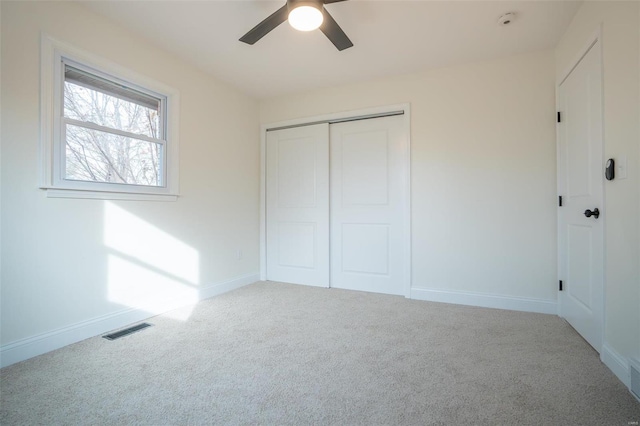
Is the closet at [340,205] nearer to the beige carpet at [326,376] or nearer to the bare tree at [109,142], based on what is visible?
the beige carpet at [326,376]

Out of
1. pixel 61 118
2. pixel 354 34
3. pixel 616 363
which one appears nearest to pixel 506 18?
pixel 354 34

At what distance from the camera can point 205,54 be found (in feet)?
9.79

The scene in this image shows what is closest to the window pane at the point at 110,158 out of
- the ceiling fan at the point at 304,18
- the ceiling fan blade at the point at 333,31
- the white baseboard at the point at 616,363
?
the ceiling fan at the point at 304,18

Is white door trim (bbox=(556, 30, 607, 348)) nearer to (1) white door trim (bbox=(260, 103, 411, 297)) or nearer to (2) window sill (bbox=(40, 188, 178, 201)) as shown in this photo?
(1) white door trim (bbox=(260, 103, 411, 297))

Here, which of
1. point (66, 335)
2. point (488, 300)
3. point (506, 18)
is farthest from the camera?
point (488, 300)

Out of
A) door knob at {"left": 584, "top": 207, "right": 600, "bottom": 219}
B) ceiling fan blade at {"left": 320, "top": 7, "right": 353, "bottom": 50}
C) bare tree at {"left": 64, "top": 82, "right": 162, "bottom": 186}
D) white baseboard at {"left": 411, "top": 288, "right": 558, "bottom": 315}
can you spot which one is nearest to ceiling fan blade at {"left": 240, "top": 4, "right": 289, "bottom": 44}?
ceiling fan blade at {"left": 320, "top": 7, "right": 353, "bottom": 50}

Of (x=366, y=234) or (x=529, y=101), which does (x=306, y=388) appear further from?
(x=529, y=101)

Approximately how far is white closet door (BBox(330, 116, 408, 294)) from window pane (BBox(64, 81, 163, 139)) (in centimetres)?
200

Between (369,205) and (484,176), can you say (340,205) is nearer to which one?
(369,205)

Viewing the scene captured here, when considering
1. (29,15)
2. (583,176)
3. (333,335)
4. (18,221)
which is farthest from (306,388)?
(29,15)

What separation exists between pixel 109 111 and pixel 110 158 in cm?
39

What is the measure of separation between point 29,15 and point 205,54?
129cm

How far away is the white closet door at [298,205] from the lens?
386 cm

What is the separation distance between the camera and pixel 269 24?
2084mm
